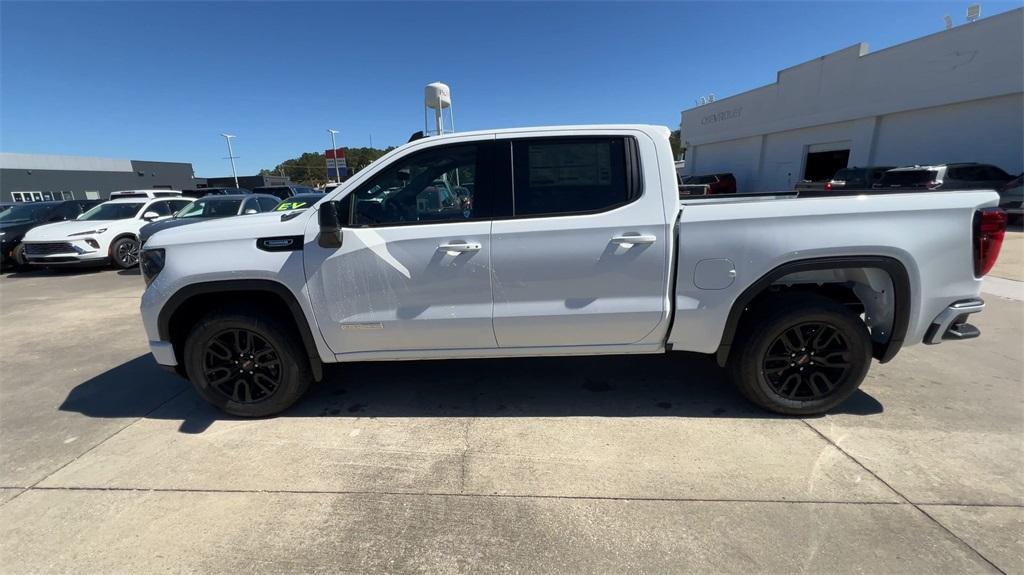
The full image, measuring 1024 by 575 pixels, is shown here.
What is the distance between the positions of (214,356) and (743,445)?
3.65 m

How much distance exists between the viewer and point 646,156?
2955mm

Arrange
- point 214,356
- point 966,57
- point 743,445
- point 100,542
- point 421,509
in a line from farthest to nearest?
point 966,57
point 214,356
point 743,445
point 421,509
point 100,542

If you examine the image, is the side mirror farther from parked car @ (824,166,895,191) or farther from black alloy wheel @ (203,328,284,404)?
parked car @ (824,166,895,191)

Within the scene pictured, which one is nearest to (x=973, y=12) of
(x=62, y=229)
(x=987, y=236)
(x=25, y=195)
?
(x=987, y=236)

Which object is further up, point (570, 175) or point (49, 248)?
point (570, 175)

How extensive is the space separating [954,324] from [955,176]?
50.7 feet

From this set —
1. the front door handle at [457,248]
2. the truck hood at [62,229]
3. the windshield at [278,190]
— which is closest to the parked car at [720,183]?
the windshield at [278,190]

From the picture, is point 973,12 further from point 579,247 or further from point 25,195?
point 25,195

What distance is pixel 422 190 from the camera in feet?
10.1

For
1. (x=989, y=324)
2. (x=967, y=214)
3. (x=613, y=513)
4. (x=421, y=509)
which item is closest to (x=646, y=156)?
(x=967, y=214)

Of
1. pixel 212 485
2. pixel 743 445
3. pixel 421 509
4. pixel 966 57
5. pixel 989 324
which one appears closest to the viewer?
pixel 421 509

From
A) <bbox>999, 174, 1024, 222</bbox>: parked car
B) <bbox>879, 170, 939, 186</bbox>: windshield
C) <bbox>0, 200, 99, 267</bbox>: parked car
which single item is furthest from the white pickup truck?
<bbox>999, 174, 1024, 222</bbox>: parked car

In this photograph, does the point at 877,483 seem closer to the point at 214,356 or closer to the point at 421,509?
the point at 421,509

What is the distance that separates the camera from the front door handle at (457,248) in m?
2.85
